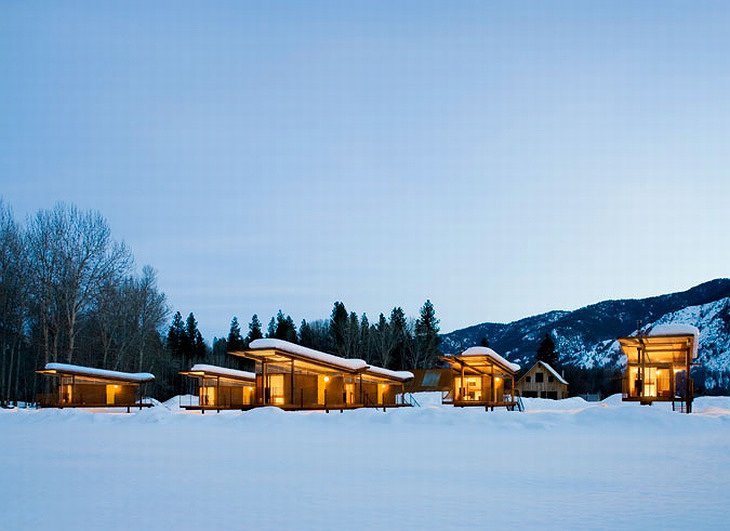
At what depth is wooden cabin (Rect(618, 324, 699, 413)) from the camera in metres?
36.1

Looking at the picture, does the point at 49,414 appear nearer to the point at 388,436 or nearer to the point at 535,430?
the point at 388,436

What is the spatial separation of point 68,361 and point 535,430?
1291 inches

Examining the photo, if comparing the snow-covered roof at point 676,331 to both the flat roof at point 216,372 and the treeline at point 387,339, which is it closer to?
the flat roof at point 216,372

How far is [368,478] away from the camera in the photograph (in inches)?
447

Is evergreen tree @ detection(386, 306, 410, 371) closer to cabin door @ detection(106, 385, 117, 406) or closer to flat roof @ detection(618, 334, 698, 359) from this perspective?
cabin door @ detection(106, 385, 117, 406)

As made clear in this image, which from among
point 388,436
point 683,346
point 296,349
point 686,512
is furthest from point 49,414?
point 683,346

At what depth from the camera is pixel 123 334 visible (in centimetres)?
5938

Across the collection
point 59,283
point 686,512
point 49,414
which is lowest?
point 49,414

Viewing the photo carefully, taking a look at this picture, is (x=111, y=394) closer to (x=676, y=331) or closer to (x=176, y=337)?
(x=676, y=331)

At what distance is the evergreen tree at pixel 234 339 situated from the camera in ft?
320

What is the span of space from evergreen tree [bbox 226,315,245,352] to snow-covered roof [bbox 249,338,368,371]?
188ft

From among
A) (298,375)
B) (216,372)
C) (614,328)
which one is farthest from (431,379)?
(614,328)

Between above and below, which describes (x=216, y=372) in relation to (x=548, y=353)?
above

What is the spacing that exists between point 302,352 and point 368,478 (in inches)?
974
